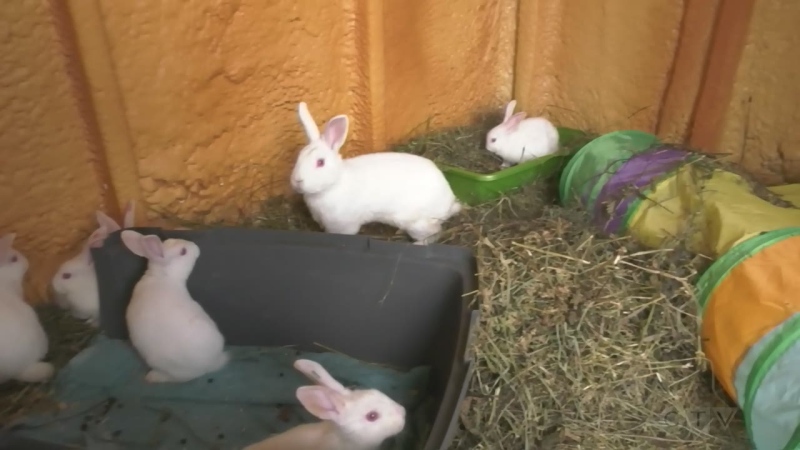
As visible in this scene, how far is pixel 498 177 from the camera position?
205cm

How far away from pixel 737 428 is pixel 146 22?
1.64 metres

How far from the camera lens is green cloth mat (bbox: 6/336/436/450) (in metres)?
1.58

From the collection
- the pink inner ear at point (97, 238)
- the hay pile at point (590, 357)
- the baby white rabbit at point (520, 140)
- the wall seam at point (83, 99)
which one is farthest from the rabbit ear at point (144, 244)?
the baby white rabbit at point (520, 140)

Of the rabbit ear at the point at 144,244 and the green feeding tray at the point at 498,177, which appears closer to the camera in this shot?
the rabbit ear at the point at 144,244

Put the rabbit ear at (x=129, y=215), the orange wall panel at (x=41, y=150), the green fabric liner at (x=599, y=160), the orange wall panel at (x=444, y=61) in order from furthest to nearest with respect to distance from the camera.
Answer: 1. the orange wall panel at (x=444, y=61)
2. the green fabric liner at (x=599, y=160)
3. the rabbit ear at (x=129, y=215)
4. the orange wall panel at (x=41, y=150)

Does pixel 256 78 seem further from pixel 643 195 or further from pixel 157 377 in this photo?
pixel 643 195

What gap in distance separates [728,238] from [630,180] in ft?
1.14

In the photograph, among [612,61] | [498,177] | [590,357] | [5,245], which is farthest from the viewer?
[612,61]

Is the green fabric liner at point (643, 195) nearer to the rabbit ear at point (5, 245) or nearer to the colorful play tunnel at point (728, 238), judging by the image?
the colorful play tunnel at point (728, 238)

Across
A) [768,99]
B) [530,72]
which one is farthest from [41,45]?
[768,99]

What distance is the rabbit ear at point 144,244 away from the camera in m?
1.61

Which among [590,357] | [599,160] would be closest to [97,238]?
[590,357]

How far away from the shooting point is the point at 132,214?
1.79 meters

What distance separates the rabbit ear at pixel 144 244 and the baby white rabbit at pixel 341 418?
1.70ft
